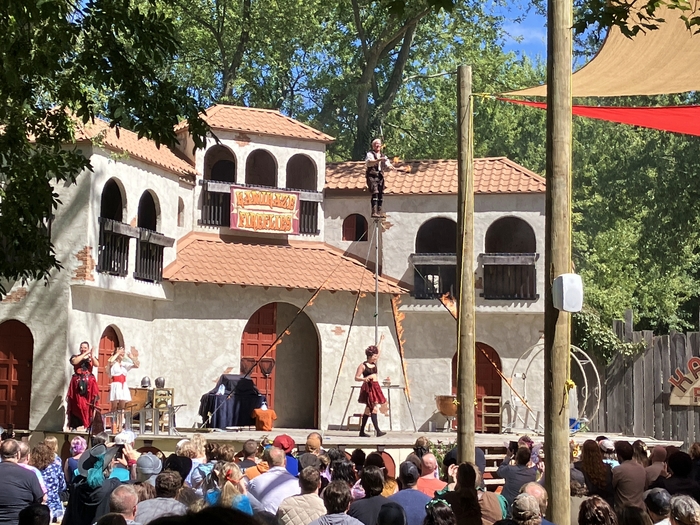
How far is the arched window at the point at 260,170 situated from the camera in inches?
1155

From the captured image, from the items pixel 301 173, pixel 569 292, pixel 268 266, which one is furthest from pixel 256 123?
pixel 569 292

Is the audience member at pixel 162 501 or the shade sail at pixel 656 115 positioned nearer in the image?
the audience member at pixel 162 501

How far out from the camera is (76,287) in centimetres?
2198

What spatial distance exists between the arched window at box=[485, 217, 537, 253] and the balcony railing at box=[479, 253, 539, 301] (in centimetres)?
171

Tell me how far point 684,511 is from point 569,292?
7.14 feet

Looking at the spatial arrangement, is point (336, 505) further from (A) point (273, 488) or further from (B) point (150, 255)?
(B) point (150, 255)

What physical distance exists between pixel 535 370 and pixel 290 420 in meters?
6.37

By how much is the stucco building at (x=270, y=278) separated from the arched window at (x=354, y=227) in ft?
0.10

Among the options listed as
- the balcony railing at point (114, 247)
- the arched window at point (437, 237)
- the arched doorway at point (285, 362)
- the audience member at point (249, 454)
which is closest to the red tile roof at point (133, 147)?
the balcony railing at point (114, 247)

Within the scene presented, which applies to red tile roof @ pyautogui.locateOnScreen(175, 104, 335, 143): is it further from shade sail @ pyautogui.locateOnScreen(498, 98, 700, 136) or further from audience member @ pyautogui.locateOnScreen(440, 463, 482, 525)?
audience member @ pyautogui.locateOnScreen(440, 463, 482, 525)

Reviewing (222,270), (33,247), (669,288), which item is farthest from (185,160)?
(669,288)

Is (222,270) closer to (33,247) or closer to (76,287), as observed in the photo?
(76,287)

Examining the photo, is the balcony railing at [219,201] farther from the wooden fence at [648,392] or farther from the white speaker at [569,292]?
the white speaker at [569,292]

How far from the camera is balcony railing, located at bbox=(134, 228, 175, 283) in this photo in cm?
2339
